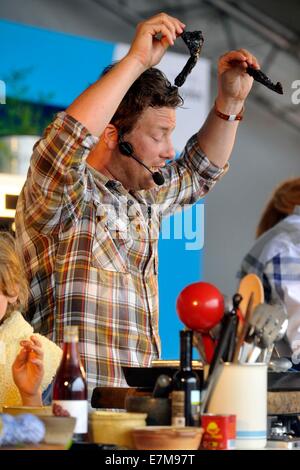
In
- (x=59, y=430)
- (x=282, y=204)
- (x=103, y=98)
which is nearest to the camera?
(x=59, y=430)

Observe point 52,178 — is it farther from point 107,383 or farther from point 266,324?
point 266,324

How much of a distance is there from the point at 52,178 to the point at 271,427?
70 centimetres

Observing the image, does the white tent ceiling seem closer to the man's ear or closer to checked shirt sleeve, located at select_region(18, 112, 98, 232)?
the man's ear

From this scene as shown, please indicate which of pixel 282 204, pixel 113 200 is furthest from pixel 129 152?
pixel 282 204

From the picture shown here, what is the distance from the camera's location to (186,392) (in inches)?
57.6

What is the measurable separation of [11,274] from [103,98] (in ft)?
1.65

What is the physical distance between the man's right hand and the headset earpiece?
0.44 meters

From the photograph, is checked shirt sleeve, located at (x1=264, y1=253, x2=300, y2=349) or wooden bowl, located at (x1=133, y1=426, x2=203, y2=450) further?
checked shirt sleeve, located at (x1=264, y1=253, x2=300, y2=349)

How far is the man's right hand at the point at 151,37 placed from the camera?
77.5 inches

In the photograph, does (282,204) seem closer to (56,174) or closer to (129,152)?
(129,152)

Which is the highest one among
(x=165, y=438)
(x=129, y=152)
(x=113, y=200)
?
(x=129, y=152)

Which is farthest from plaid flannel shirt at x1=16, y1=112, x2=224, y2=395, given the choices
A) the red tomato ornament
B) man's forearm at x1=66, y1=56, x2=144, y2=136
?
the red tomato ornament

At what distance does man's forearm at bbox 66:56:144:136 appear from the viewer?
190 cm

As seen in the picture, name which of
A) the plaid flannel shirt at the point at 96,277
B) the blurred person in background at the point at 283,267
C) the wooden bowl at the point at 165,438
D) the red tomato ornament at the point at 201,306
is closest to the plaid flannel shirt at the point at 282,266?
the blurred person in background at the point at 283,267
